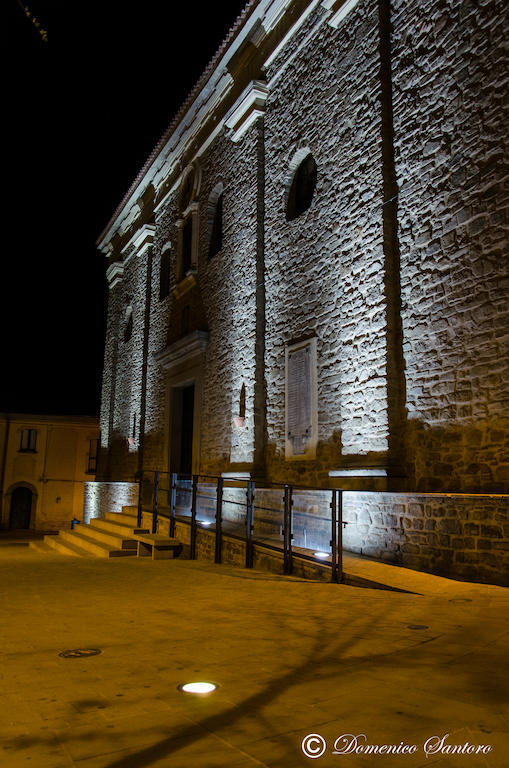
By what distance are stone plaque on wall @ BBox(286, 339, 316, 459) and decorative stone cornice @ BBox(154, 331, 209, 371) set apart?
3571 millimetres

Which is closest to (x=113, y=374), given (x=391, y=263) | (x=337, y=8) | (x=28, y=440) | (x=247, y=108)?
(x=28, y=440)

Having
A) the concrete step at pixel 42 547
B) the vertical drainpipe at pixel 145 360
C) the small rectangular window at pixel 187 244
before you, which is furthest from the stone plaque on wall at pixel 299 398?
the vertical drainpipe at pixel 145 360

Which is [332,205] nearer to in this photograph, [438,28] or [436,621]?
[438,28]

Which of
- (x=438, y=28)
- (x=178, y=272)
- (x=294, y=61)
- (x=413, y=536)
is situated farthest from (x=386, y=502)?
(x=178, y=272)

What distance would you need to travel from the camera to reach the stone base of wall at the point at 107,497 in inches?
619

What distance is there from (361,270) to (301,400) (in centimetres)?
236

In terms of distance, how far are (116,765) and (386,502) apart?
5.21 meters

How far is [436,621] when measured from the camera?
3.99 metres

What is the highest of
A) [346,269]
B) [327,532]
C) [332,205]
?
[332,205]

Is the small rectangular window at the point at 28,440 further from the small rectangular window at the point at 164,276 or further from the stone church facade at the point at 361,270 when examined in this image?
the stone church facade at the point at 361,270

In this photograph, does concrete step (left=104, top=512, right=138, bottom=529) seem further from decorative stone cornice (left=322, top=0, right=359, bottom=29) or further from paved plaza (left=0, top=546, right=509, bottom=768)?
decorative stone cornice (left=322, top=0, right=359, bottom=29)

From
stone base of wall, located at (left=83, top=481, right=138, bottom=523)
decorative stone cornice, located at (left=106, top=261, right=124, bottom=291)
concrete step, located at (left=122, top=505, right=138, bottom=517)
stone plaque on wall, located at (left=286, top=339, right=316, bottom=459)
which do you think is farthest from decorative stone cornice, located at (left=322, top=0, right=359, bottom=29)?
decorative stone cornice, located at (left=106, top=261, right=124, bottom=291)

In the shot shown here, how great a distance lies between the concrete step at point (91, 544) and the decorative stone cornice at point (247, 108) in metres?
8.67

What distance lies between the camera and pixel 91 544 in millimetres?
10406
